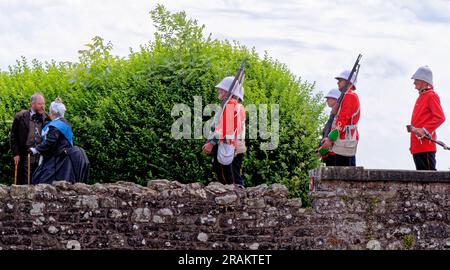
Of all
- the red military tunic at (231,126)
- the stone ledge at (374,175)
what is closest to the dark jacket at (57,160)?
the red military tunic at (231,126)

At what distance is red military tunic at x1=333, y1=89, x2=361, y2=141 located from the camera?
710 inches

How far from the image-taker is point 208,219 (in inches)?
666

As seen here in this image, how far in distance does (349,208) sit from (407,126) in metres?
1.69

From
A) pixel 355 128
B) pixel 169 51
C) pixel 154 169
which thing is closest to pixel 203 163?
pixel 154 169

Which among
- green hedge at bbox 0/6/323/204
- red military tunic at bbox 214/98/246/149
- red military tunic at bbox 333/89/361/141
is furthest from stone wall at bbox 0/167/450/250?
green hedge at bbox 0/6/323/204

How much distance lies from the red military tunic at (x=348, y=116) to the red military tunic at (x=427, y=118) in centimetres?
82

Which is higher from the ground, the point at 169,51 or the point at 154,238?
the point at 169,51

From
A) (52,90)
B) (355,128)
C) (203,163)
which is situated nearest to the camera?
(355,128)

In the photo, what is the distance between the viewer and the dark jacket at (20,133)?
2122 cm

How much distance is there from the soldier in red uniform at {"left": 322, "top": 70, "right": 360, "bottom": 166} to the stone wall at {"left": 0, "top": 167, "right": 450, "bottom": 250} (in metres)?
1.23

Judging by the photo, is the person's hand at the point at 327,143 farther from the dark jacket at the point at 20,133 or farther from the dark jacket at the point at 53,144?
the dark jacket at the point at 20,133

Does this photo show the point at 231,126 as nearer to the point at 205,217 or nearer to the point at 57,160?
the point at 205,217

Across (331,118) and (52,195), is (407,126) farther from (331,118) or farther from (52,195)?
(52,195)

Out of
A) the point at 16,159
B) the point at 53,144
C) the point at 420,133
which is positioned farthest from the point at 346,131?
the point at 16,159
